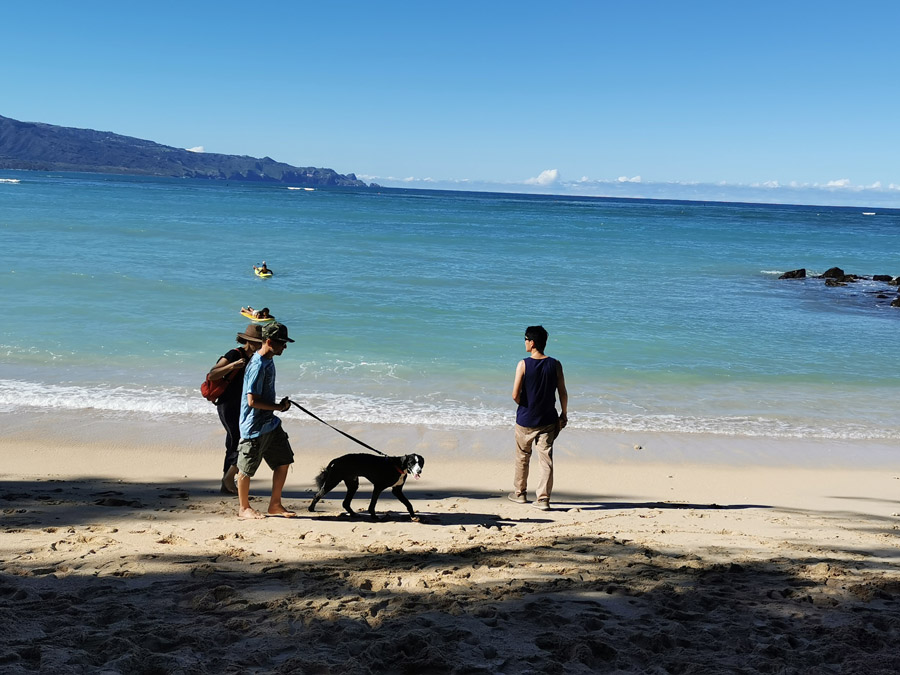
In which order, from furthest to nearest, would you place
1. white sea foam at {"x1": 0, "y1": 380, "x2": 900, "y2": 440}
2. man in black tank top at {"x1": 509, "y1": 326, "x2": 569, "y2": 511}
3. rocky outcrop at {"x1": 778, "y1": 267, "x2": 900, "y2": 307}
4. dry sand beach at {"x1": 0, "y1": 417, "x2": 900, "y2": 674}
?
rocky outcrop at {"x1": 778, "y1": 267, "x2": 900, "y2": 307} < white sea foam at {"x1": 0, "y1": 380, "x2": 900, "y2": 440} < man in black tank top at {"x1": 509, "y1": 326, "x2": 569, "y2": 511} < dry sand beach at {"x1": 0, "y1": 417, "x2": 900, "y2": 674}

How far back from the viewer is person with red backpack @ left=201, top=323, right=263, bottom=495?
21.3 ft

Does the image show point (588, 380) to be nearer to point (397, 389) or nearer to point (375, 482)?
point (397, 389)

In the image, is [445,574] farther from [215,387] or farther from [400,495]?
[215,387]

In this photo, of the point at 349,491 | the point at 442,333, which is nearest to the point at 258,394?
the point at 349,491

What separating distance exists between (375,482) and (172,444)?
354 cm

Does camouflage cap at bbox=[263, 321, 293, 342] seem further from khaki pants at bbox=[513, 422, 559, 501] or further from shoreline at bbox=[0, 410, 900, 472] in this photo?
shoreline at bbox=[0, 410, 900, 472]

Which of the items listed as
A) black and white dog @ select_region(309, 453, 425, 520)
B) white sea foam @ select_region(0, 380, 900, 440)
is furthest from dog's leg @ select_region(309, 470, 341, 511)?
white sea foam @ select_region(0, 380, 900, 440)

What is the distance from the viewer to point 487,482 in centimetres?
771

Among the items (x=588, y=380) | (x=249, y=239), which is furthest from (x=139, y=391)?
(x=249, y=239)

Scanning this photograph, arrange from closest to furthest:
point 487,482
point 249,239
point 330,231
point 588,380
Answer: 1. point 487,482
2. point 588,380
3. point 249,239
4. point 330,231

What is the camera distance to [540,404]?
6.67 m

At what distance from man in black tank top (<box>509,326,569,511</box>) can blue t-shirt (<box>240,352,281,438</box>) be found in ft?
6.77

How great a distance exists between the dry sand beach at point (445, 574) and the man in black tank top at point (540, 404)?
0.42 meters

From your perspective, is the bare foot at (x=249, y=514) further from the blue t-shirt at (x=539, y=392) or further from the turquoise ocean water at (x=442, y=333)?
the turquoise ocean water at (x=442, y=333)
